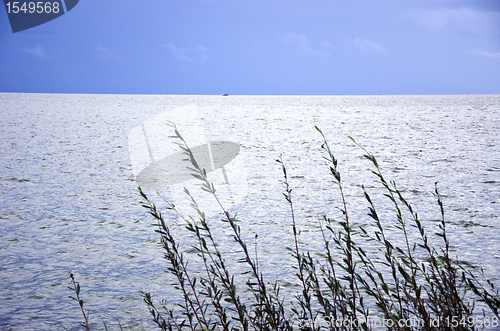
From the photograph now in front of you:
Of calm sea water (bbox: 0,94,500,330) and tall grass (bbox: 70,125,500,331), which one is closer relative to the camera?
tall grass (bbox: 70,125,500,331)

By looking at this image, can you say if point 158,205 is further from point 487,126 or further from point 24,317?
point 487,126

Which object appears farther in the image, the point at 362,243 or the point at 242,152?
the point at 242,152

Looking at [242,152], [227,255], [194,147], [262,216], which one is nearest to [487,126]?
[242,152]

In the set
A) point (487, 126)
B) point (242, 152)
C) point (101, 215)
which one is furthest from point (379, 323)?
point (487, 126)

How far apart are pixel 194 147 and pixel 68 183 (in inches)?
87.4

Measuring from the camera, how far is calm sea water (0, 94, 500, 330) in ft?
5.26

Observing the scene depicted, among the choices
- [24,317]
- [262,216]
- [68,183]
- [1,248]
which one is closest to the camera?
[24,317]

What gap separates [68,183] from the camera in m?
3.40

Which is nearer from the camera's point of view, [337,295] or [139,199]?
[337,295]

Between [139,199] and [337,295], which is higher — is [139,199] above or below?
below

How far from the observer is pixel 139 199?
9.88 ft

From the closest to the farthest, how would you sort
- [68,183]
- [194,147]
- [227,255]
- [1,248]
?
[227,255], [1,248], [68,183], [194,147]

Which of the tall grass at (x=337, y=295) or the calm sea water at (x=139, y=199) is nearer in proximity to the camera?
the tall grass at (x=337, y=295)

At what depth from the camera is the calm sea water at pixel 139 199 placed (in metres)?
1.60
